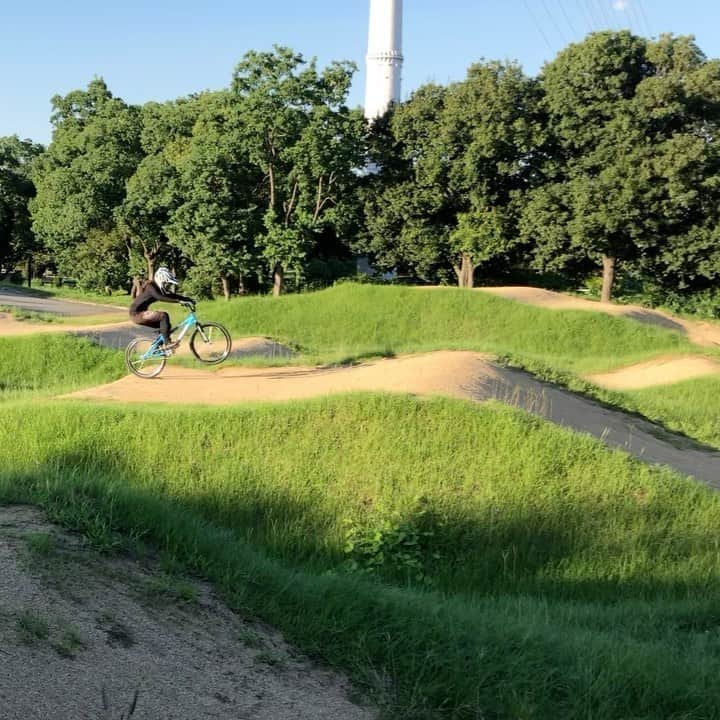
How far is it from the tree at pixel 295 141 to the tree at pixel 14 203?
19.0 metres

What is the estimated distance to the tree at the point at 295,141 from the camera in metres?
31.9

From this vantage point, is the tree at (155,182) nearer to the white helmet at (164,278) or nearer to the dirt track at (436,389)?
the dirt track at (436,389)

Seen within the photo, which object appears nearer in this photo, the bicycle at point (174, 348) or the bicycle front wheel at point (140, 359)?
the bicycle at point (174, 348)

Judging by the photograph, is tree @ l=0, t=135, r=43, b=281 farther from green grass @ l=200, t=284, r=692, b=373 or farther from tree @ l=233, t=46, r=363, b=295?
green grass @ l=200, t=284, r=692, b=373

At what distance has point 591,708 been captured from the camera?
3646mm

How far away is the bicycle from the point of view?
35.1 feet

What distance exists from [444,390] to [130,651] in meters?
6.33

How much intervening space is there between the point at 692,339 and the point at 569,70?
1415 cm

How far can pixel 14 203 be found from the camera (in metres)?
45.3

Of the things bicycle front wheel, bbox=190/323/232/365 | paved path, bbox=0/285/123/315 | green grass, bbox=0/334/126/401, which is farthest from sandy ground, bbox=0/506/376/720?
paved path, bbox=0/285/123/315

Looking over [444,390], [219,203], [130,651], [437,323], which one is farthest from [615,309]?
[130,651]

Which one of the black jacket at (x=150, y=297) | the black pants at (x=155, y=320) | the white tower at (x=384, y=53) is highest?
the white tower at (x=384, y=53)

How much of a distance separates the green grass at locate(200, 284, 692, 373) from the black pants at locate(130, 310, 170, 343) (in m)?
9.70

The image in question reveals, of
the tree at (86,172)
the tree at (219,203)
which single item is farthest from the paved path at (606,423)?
the tree at (86,172)
